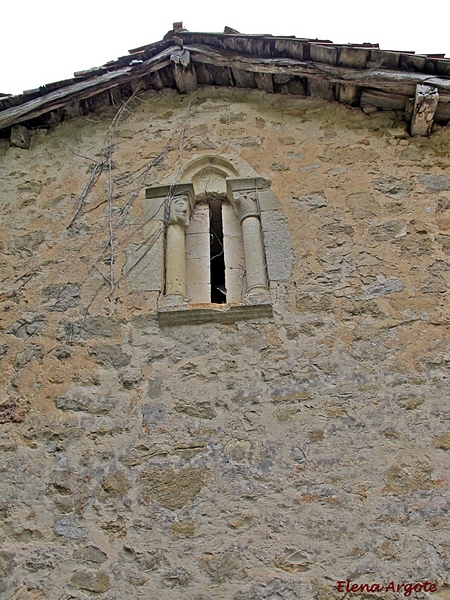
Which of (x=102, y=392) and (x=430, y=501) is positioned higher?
(x=102, y=392)

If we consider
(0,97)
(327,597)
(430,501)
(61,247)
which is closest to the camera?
(327,597)

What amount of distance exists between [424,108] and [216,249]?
1.97 m

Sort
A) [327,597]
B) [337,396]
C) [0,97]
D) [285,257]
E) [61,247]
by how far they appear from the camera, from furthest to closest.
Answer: [0,97]
[61,247]
[285,257]
[337,396]
[327,597]

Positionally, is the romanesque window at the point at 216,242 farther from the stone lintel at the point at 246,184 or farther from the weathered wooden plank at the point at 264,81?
the weathered wooden plank at the point at 264,81

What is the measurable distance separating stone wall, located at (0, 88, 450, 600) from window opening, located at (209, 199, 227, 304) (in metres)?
0.46

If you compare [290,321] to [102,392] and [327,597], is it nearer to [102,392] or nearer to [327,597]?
[102,392]

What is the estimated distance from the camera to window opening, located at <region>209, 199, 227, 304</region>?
455cm

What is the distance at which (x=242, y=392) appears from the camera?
3.37 m

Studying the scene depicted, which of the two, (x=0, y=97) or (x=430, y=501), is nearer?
(x=430, y=501)

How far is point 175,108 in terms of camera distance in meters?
5.29

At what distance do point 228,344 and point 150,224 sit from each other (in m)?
1.32

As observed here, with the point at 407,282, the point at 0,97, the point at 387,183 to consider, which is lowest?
the point at 407,282

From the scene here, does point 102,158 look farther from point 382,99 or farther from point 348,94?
point 382,99

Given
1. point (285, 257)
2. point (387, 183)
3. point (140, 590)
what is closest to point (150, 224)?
point (285, 257)
